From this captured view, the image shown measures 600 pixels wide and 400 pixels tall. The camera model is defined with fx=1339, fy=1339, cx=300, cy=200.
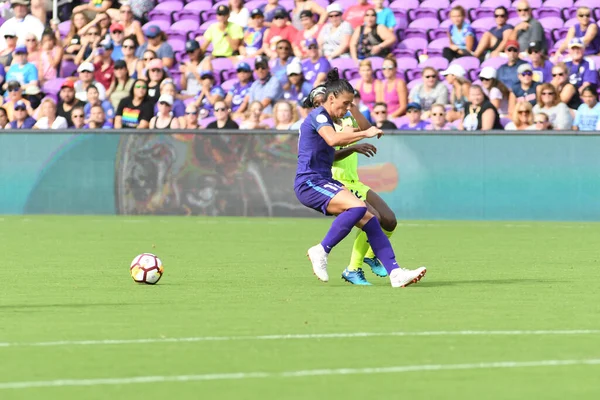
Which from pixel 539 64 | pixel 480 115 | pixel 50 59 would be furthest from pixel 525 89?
pixel 50 59

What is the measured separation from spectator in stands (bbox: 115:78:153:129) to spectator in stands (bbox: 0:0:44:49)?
473 centimetres

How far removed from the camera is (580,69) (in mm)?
21297

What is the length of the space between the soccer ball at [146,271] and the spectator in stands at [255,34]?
1360cm

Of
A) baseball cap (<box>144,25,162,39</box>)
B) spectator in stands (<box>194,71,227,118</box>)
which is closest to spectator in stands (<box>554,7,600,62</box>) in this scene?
spectator in stands (<box>194,71,227,118</box>)

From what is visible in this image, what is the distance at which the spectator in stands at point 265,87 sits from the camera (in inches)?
898

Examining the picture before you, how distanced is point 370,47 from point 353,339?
16283 mm

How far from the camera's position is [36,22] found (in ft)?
90.5

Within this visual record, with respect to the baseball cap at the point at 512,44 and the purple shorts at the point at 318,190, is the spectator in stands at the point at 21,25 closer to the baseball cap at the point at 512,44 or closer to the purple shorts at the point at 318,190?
the baseball cap at the point at 512,44

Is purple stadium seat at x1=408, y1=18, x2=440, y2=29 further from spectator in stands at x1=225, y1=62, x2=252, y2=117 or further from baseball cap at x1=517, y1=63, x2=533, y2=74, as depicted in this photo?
baseball cap at x1=517, y1=63, x2=533, y2=74

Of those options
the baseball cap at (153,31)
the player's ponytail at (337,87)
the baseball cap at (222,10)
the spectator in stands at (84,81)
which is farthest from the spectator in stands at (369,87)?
the player's ponytail at (337,87)

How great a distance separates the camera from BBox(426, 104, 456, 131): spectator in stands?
70.2 ft

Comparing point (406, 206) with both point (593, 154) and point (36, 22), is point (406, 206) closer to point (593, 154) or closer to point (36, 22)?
point (593, 154)

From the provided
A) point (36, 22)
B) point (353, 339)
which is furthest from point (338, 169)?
point (36, 22)

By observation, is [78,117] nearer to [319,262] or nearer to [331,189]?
[331,189]
